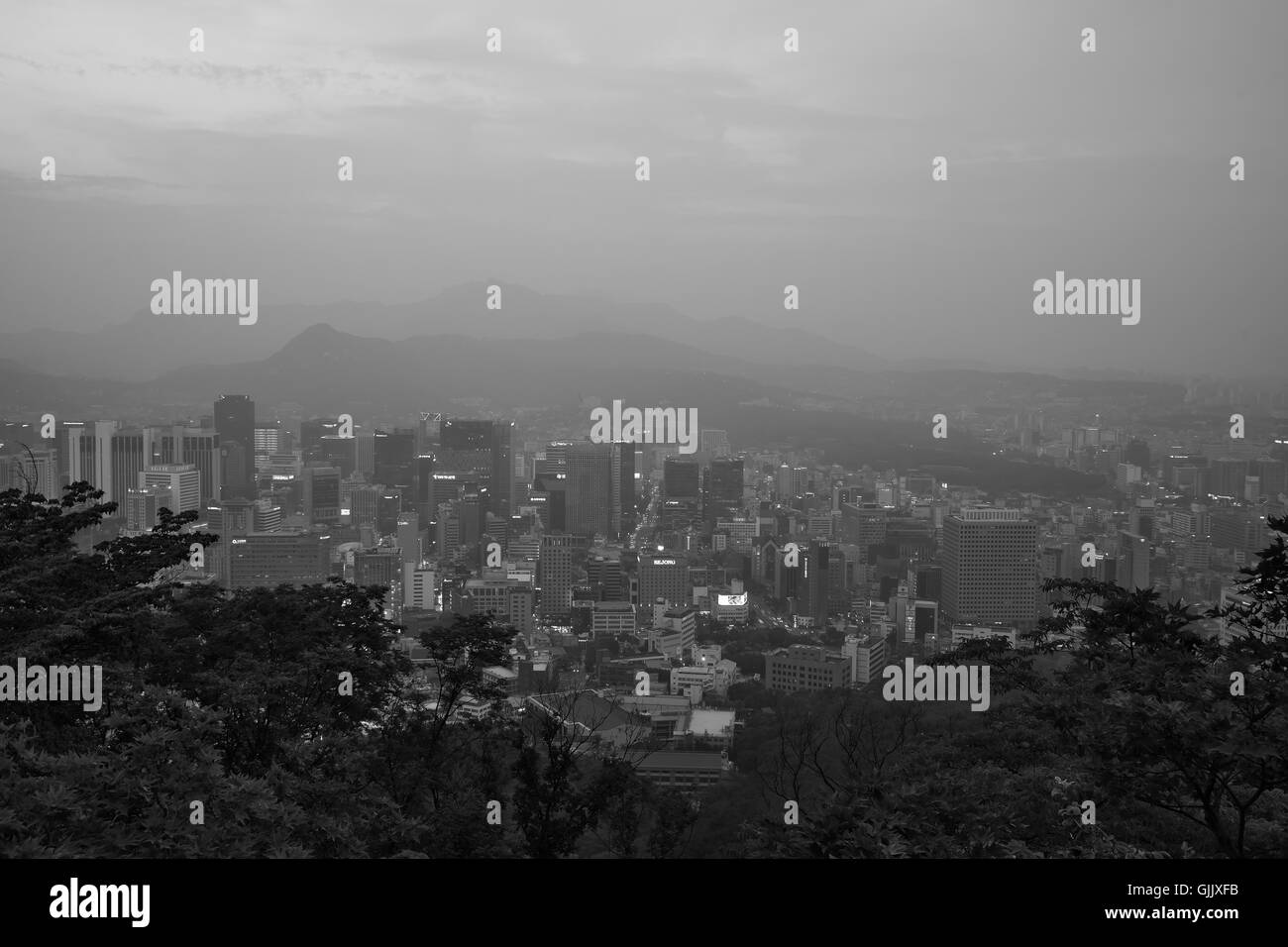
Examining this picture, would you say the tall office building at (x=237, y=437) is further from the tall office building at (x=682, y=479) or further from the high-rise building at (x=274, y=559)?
the tall office building at (x=682, y=479)

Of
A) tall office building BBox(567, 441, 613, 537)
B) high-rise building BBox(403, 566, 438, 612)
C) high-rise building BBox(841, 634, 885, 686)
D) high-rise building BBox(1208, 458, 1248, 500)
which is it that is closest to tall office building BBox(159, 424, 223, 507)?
high-rise building BBox(403, 566, 438, 612)

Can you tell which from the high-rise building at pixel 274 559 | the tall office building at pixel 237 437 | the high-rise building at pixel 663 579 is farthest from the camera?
the tall office building at pixel 237 437

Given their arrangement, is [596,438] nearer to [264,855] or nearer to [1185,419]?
[264,855]

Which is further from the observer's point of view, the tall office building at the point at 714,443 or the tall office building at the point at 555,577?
the tall office building at the point at 714,443

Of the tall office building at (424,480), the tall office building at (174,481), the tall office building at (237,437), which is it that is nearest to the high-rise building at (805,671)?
the tall office building at (424,480)

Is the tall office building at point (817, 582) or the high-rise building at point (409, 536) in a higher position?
the high-rise building at point (409, 536)

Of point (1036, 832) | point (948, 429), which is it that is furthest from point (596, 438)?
point (1036, 832)

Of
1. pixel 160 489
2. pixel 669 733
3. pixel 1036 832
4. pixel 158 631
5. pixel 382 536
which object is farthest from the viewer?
pixel 382 536
